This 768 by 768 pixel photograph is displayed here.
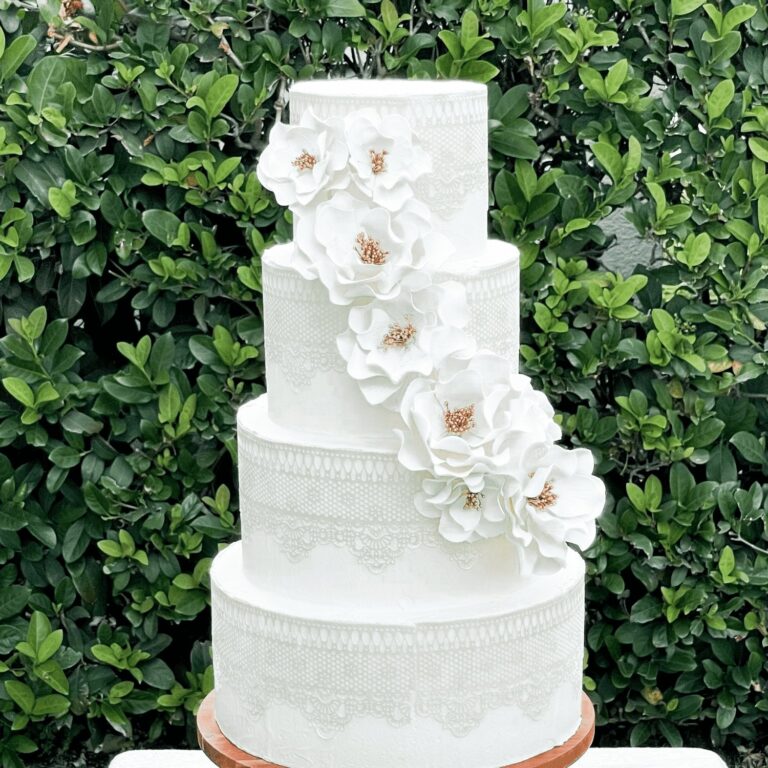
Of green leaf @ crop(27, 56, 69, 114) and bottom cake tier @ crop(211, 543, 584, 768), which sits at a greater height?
green leaf @ crop(27, 56, 69, 114)

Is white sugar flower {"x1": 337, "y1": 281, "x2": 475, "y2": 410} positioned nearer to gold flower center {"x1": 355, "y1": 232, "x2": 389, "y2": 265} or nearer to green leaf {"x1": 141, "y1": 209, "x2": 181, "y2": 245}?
gold flower center {"x1": 355, "y1": 232, "x2": 389, "y2": 265}

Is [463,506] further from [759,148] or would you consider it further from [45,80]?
[45,80]

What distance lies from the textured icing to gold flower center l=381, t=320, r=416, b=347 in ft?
0.31

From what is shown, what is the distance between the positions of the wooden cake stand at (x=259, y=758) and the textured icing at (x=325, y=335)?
0.63 meters

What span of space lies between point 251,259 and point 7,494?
32.8 inches

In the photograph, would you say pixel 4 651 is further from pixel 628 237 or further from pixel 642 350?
pixel 628 237

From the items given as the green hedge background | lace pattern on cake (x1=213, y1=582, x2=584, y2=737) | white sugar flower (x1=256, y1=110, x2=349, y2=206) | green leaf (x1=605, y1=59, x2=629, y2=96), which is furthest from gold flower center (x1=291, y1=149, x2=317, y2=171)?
green leaf (x1=605, y1=59, x2=629, y2=96)

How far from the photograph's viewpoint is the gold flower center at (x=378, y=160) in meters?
2.45

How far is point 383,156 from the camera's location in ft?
8.05

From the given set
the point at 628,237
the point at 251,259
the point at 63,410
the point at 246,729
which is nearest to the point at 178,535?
the point at 63,410

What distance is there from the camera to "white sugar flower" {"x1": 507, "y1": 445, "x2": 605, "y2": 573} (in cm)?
251

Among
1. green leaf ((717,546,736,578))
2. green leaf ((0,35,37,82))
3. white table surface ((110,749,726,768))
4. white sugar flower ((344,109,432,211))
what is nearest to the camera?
white sugar flower ((344,109,432,211))

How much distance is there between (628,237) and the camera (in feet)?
13.1

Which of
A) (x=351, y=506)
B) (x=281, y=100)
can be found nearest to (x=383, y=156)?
(x=351, y=506)
